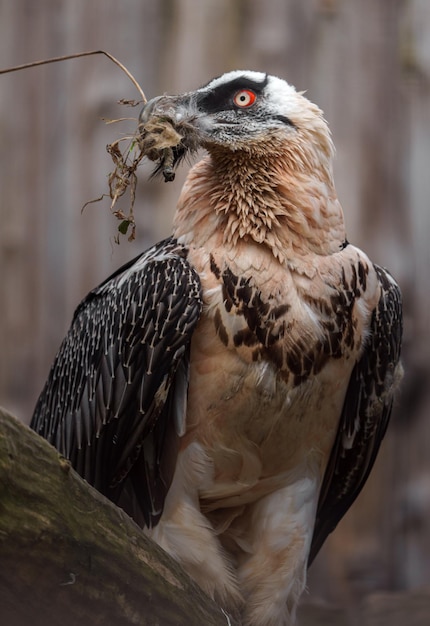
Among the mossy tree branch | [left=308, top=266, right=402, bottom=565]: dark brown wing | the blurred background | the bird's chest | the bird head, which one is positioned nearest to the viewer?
the mossy tree branch

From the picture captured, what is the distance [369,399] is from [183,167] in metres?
1.82

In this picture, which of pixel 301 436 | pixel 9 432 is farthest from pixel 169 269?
pixel 9 432

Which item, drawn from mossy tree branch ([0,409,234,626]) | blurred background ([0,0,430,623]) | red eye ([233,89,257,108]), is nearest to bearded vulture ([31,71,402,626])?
red eye ([233,89,257,108])

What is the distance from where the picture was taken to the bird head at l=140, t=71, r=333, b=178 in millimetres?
3830

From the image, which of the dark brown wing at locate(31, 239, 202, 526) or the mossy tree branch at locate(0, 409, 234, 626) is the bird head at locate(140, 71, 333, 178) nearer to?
the dark brown wing at locate(31, 239, 202, 526)

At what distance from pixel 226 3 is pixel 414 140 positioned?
46.5 inches

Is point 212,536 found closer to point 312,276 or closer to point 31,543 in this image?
point 312,276

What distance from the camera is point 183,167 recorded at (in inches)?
210

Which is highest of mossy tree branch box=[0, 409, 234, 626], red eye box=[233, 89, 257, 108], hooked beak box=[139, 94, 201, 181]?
red eye box=[233, 89, 257, 108]

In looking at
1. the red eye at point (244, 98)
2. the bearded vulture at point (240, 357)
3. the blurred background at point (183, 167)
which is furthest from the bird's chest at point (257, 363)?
the blurred background at point (183, 167)

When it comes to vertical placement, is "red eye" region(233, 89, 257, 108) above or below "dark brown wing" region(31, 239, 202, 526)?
above

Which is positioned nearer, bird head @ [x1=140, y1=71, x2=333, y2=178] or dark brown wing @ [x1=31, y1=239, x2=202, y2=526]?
dark brown wing @ [x1=31, y1=239, x2=202, y2=526]

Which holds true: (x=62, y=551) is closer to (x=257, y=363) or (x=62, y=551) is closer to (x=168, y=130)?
(x=257, y=363)

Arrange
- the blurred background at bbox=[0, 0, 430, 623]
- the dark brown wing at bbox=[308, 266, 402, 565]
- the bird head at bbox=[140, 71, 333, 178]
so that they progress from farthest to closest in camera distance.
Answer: the blurred background at bbox=[0, 0, 430, 623], the dark brown wing at bbox=[308, 266, 402, 565], the bird head at bbox=[140, 71, 333, 178]
